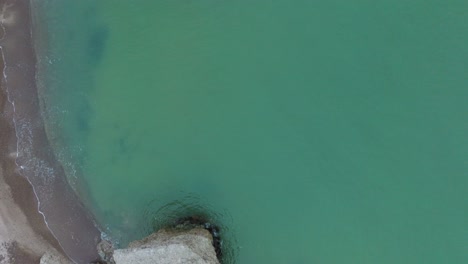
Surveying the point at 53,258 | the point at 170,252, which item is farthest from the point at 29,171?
the point at 170,252

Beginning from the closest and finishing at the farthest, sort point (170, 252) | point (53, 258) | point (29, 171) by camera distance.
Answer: point (170, 252)
point (53, 258)
point (29, 171)

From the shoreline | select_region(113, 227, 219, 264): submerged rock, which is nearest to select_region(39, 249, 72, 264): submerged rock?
the shoreline

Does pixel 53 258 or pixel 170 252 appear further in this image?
pixel 53 258

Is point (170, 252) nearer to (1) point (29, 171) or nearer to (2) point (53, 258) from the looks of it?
(2) point (53, 258)

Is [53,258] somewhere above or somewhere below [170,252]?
above

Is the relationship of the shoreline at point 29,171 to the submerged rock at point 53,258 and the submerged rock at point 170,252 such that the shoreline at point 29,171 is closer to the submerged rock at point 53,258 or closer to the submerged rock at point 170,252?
the submerged rock at point 53,258

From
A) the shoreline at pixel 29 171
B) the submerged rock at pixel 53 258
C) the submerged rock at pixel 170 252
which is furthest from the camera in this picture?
the shoreline at pixel 29 171

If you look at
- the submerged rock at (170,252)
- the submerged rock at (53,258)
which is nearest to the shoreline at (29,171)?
the submerged rock at (53,258)

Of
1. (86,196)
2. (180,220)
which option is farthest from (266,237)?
(86,196)
